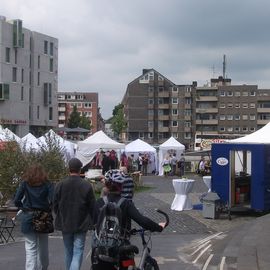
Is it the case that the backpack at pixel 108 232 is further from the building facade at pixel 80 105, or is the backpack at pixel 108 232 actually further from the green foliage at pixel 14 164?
the building facade at pixel 80 105

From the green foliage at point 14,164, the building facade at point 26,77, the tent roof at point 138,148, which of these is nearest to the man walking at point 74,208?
the green foliage at point 14,164

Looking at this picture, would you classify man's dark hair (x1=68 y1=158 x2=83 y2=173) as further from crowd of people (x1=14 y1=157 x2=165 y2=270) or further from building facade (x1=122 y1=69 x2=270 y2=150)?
building facade (x1=122 y1=69 x2=270 y2=150)

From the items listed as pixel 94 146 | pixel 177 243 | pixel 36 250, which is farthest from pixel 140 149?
pixel 36 250

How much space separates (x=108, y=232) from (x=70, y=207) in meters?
1.38

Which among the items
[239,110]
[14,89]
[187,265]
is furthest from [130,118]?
[187,265]

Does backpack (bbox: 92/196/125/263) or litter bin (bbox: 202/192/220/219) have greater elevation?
backpack (bbox: 92/196/125/263)

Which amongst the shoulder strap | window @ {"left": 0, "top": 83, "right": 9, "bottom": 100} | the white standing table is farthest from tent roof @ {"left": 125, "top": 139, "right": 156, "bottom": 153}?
window @ {"left": 0, "top": 83, "right": 9, "bottom": 100}

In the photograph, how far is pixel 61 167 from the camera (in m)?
16.5

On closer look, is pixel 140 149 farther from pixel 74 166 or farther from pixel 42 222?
pixel 74 166

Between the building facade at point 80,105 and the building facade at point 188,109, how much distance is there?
176ft

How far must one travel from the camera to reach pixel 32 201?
24.0 ft

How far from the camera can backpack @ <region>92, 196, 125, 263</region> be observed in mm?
5430

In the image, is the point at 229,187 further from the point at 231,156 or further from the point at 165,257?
the point at 165,257

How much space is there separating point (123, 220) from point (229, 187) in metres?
11.9
